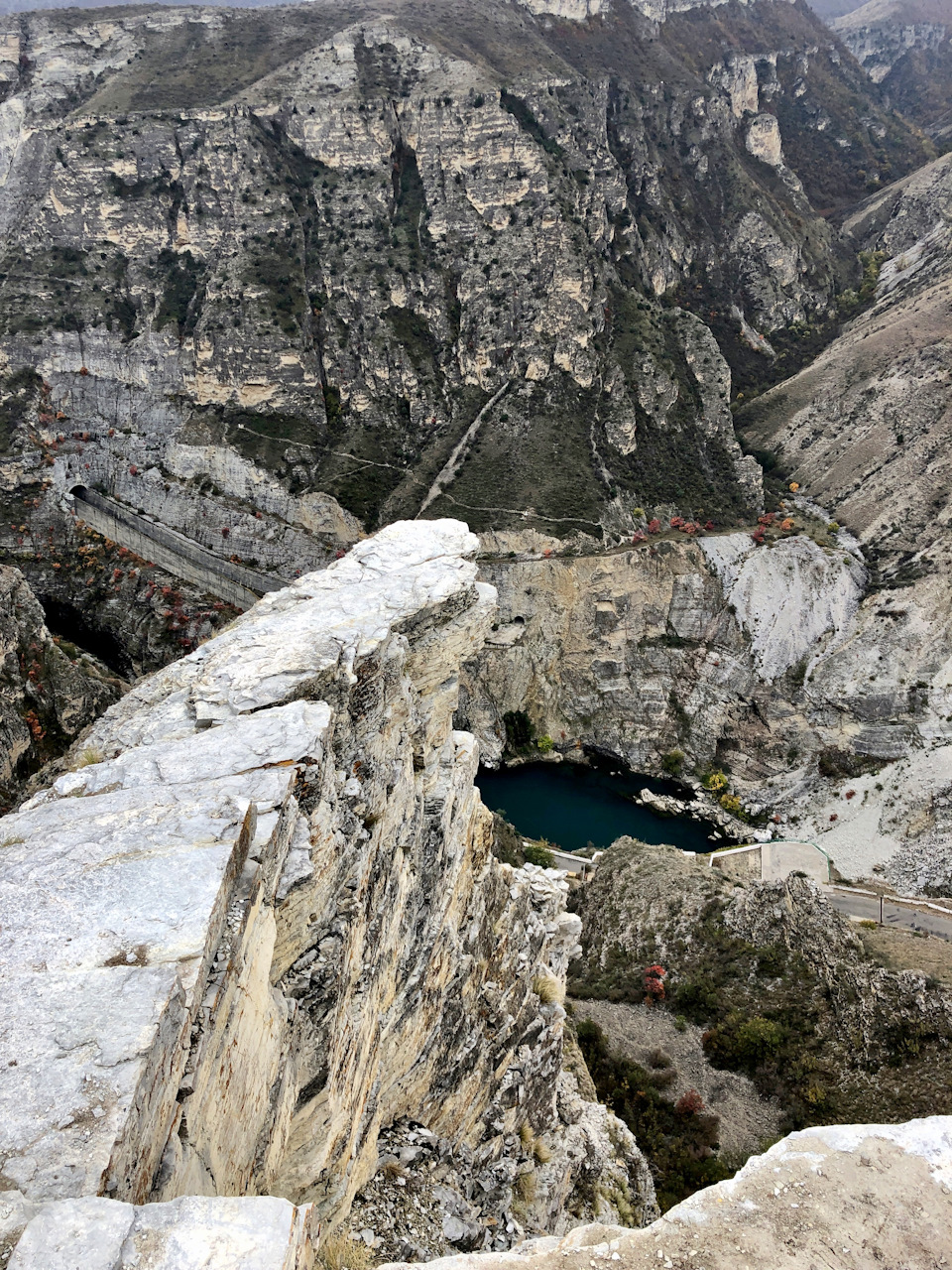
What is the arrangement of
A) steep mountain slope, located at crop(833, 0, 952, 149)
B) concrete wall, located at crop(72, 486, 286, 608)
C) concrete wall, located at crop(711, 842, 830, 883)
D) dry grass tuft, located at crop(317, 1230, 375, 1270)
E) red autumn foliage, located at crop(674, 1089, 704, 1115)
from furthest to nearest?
steep mountain slope, located at crop(833, 0, 952, 149), concrete wall, located at crop(72, 486, 286, 608), concrete wall, located at crop(711, 842, 830, 883), red autumn foliage, located at crop(674, 1089, 704, 1115), dry grass tuft, located at crop(317, 1230, 375, 1270)

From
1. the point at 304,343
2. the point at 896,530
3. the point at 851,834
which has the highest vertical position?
the point at 304,343

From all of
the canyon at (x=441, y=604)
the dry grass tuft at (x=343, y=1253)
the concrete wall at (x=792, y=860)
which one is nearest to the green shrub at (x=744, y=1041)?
the canyon at (x=441, y=604)

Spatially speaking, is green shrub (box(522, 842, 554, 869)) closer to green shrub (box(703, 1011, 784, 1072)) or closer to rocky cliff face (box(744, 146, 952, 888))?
green shrub (box(703, 1011, 784, 1072))

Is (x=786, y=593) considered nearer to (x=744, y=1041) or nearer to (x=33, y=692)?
(x=744, y=1041)

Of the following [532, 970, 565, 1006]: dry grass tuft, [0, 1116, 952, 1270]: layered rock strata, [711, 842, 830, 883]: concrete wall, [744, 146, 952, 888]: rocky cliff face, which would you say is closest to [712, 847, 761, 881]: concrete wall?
[711, 842, 830, 883]: concrete wall

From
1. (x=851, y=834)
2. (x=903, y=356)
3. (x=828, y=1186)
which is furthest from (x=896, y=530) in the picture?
(x=828, y=1186)

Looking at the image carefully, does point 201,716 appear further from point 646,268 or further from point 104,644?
point 646,268

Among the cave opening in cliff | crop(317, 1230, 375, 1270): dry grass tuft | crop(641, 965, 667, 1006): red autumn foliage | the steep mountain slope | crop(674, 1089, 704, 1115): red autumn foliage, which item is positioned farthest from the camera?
the steep mountain slope
